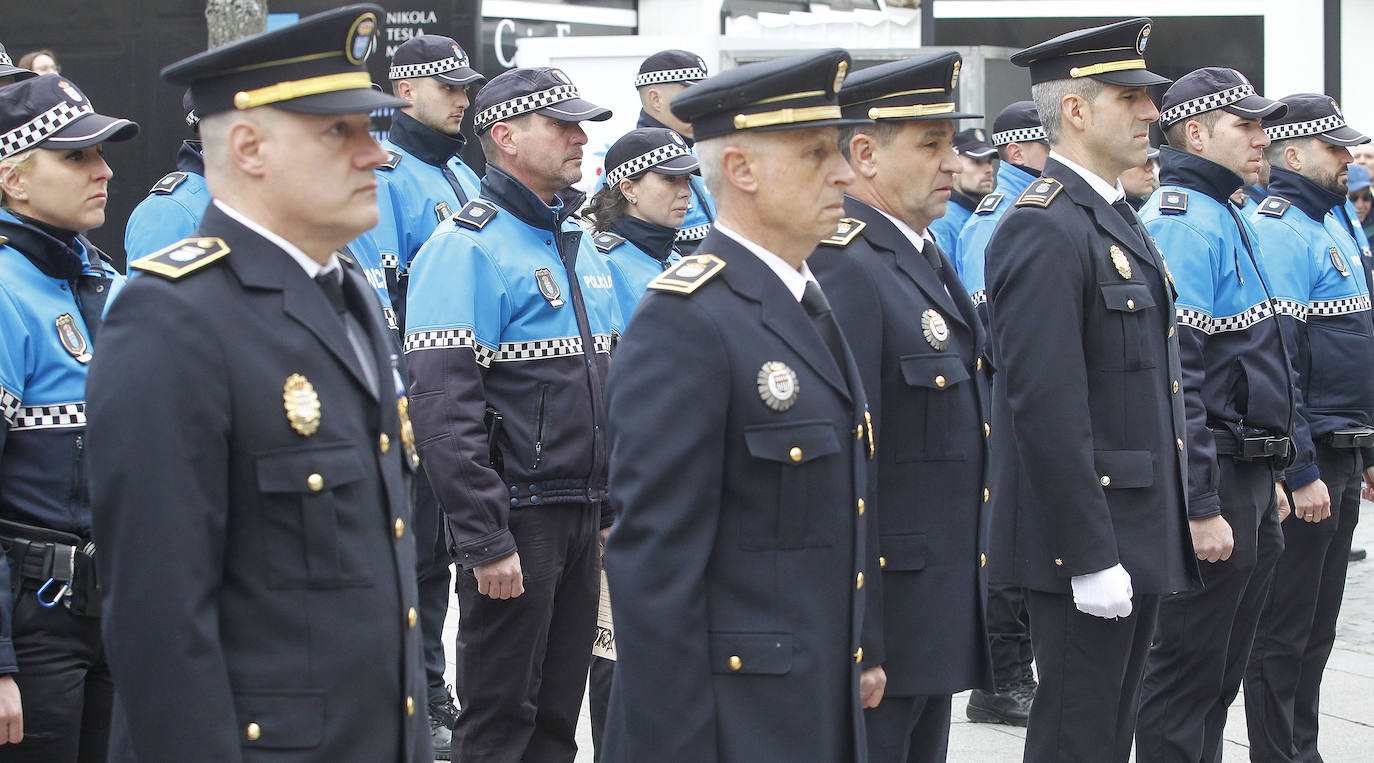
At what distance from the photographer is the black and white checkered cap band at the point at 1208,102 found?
18.7ft

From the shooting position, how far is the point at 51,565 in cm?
364

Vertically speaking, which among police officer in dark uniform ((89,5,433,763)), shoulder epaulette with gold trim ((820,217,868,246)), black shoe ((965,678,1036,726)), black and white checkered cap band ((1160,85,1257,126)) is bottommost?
black shoe ((965,678,1036,726))

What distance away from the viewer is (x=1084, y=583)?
13.9 feet

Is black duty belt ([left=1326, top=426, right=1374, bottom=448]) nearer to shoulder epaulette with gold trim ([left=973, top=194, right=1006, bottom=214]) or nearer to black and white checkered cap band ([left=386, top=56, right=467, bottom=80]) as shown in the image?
shoulder epaulette with gold trim ([left=973, top=194, right=1006, bottom=214])

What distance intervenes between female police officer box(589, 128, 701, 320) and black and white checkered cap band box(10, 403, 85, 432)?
8.11ft

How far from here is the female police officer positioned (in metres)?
5.91

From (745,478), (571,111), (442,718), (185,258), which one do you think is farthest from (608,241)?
(185,258)

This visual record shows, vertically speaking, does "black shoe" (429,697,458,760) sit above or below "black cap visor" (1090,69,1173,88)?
below

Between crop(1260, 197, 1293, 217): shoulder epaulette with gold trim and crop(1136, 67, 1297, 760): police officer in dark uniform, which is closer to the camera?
crop(1136, 67, 1297, 760): police officer in dark uniform

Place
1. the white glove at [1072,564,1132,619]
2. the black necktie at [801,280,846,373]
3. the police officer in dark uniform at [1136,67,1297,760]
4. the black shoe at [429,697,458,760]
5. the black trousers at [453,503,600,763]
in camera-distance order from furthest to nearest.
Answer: the black shoe at [429,697,458,760]
the police officer in dark uniform at [1136,67,1297,760]
the black trousers at [453,503,600,763]
the white glove at [1072,564,1132,619]
the black necktie at [801,280,846,373]

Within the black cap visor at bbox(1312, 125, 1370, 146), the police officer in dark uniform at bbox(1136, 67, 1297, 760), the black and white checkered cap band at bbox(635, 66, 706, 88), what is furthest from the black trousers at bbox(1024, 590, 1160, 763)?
the black and white checkered cap band at bbox(635, 66, 706, 88)

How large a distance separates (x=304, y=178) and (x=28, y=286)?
1.43 meters

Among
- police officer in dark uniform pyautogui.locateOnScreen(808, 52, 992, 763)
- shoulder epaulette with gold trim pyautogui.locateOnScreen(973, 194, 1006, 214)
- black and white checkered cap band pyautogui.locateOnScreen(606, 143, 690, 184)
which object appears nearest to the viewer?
police officer in dark uniform pyautogui.locateOnScreen(808, 52, 992, 763)

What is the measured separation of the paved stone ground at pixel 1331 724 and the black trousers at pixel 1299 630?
1.12ft
